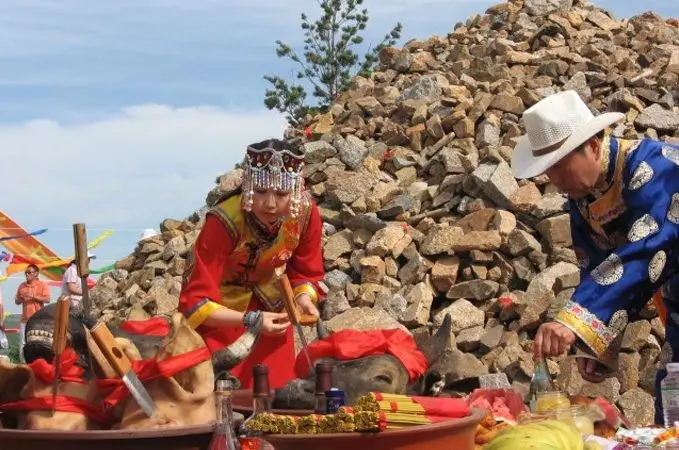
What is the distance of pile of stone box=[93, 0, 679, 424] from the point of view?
7.41m

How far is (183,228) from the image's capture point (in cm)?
1122

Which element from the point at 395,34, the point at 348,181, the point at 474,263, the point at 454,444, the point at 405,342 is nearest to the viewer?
the point at 454,444

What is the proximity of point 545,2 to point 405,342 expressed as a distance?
Answer: 1119 cm

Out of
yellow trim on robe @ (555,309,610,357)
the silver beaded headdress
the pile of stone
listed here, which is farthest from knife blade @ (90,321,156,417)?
the pile of stone

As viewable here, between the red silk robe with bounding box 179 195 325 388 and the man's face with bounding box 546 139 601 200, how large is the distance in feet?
4.15

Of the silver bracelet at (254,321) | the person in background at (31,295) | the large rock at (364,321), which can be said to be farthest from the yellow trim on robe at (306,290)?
the person in background at (31,295)

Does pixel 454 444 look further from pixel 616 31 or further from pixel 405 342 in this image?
pixel 616 31

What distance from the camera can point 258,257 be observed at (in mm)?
4332

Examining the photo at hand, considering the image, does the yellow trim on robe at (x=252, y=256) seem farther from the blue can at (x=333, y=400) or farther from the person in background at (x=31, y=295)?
the person in background at (x=31, y=295)

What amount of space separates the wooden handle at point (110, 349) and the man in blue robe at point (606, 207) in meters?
1.36

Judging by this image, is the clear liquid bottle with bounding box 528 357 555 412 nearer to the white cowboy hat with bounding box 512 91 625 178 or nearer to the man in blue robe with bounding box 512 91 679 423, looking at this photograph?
the man in blue robe with bounding box 512 91 679 423

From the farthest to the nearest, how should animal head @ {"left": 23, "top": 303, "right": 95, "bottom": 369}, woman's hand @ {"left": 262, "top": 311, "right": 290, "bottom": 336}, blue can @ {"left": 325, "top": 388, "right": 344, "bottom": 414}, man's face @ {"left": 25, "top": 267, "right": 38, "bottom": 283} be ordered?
man's face @ {"left": 25, "top": 267, "right": 38, "bottom": 283} < woman's hand @ {"left": 262, "top": 311, "right": 290, "bottom": 336} < animal head @ {"left": 23, "top": 303, "right": 95, "bottom": 369} < blue can @ {"left": 325, "top": 388, "right": 344, "bottom": 414}

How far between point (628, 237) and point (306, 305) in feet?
4.75

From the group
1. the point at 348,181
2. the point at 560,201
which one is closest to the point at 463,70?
the point at 348,181
